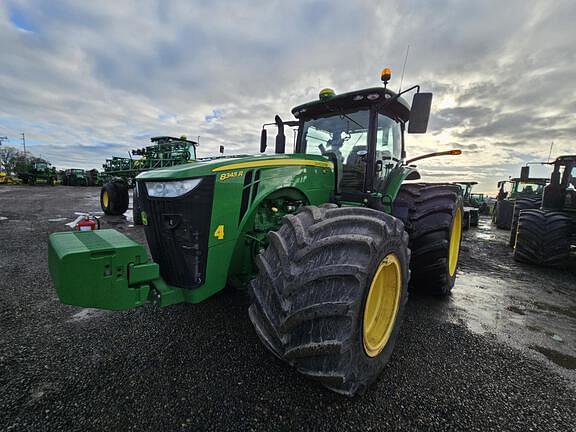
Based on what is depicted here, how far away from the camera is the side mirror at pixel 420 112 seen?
8.45 ft

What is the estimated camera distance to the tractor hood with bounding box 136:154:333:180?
5.91 ft

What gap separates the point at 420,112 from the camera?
2.60 meters

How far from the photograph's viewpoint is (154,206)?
194cm

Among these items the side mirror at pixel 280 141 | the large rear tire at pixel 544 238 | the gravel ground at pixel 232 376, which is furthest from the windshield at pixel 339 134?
the large rear tire at pixel 544 238

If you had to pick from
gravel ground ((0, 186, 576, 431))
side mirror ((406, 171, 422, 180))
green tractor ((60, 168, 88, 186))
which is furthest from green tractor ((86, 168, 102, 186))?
side mirror ((406, 171, 422, 180))

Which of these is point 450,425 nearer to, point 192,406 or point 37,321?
point 192,406

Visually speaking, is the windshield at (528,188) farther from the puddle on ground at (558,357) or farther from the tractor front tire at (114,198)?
the tractor front tire at (114,198)

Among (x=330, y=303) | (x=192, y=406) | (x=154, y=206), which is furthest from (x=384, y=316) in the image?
(x=154, y=206)

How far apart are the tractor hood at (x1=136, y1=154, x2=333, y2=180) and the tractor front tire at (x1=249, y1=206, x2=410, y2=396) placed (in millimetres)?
599

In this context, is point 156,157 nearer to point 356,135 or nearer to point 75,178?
point 356,135

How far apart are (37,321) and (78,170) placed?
109ft

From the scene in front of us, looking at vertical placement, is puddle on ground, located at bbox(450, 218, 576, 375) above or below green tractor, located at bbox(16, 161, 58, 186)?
below

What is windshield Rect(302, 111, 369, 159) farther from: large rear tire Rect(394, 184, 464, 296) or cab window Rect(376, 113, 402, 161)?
large rear tire Rect(394, 184, 464, 296)

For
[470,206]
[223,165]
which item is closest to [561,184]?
[223,165]
